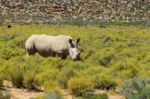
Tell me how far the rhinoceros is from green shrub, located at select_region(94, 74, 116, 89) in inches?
187

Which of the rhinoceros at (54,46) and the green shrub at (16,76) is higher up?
the green shrub at (16,76)

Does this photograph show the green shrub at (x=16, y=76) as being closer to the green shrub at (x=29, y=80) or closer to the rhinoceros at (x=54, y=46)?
the green shrub at (x=29, y=80)

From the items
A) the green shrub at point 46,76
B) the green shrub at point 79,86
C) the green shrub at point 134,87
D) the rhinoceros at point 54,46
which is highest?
the green shrub at point 134,87

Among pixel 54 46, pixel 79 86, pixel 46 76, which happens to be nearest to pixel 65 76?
pixel 46 76

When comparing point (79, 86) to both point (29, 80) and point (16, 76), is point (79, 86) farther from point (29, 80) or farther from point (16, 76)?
point (16, 76)

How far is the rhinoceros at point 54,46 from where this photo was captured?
716 inches

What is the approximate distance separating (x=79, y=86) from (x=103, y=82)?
149cm

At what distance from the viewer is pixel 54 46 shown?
60.8 ft

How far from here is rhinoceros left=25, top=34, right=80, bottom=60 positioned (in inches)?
716

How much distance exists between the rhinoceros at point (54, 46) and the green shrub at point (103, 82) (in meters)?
4.74

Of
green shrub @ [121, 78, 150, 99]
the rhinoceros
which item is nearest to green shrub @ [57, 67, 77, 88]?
green shrub @ [121, 78, 150, 99]

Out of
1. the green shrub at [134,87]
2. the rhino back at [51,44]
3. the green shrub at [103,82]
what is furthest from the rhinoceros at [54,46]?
the green shrub at [134,87]

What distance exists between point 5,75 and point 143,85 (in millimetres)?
4803

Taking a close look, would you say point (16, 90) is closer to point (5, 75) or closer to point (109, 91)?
point (5, 75)
